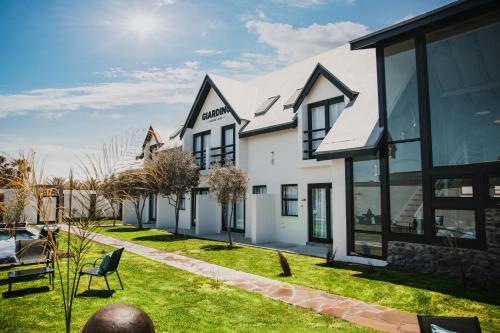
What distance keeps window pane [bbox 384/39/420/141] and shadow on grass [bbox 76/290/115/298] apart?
30.1 ft

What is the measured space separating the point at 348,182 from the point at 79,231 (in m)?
9.27

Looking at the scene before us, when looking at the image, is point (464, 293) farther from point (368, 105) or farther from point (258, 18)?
point (258, 18)

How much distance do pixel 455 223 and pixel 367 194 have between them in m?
2.79

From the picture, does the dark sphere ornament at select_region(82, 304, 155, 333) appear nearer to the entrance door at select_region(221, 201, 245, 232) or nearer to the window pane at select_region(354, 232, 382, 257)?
the window pane at select_region(354, 232, 382, 257)

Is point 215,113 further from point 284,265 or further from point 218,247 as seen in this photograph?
point 284,265

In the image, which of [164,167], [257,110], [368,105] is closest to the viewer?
[368,105]

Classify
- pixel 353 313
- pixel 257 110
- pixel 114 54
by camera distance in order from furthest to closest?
pixel 257 110
pixel 114 54
pixel 353 313

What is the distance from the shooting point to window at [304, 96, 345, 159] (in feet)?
49.2

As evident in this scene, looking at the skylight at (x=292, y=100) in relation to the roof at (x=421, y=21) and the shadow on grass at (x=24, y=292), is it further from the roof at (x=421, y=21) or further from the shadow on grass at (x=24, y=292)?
the shadow on grass at (x=24, y=292)

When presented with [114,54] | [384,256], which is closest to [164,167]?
[114,54]

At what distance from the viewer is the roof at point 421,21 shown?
9.08 metres

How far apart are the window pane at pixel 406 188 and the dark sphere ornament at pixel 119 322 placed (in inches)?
348

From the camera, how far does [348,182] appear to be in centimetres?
1173

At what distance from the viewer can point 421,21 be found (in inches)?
393
